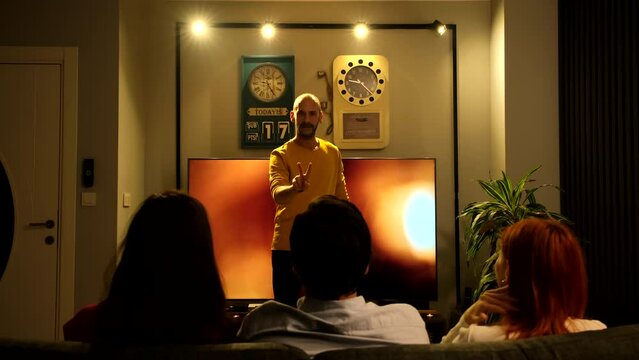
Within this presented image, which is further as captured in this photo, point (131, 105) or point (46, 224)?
point (131, 105)

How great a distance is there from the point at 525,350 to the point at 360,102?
338cm

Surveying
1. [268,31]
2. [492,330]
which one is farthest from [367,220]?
[492,330]

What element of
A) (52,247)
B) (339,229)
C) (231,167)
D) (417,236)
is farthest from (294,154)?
(339,229)

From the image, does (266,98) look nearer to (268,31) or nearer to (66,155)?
(268,31)

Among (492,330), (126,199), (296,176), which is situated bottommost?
(492,330)

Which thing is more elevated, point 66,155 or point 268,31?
point 268,31

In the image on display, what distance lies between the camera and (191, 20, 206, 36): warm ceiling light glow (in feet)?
14.0

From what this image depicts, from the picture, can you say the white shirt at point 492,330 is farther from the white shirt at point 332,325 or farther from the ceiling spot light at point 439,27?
the ceiling spot light at point 439,27

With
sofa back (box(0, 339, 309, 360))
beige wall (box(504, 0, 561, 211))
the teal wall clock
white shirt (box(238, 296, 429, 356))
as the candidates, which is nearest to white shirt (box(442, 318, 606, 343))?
white shirt (box(238, 296, 429, 356))

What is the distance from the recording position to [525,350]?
990 millimetres

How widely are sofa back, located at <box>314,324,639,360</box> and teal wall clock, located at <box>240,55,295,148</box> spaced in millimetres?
3307

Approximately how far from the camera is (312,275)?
46.4 inches

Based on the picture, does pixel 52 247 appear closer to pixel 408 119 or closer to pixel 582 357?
pixel 408 119

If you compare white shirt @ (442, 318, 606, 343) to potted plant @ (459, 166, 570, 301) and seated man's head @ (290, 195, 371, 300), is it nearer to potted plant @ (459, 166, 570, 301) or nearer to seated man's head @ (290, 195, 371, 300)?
seated man's head @ (290, 195, 371, 300)
